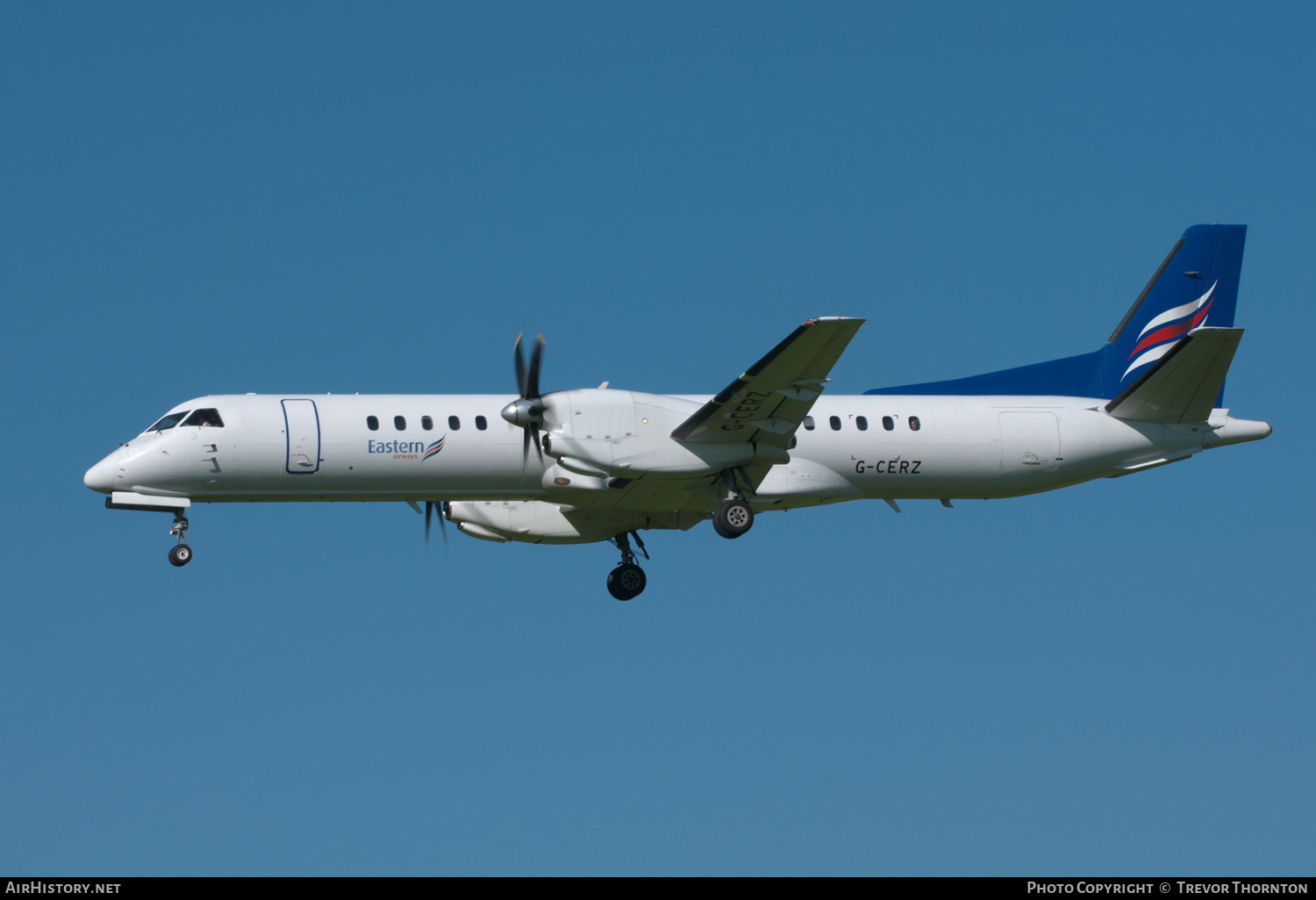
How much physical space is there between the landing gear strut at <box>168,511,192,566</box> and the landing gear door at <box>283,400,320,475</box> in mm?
2170

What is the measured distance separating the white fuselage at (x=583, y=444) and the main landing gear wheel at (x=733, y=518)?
87 cm

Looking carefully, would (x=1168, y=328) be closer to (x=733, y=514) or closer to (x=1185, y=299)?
(x=1185, y=299)

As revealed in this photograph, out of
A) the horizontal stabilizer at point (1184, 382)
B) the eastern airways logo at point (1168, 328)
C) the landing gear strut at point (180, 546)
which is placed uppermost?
the eastern airways logo at point (1168, 328)

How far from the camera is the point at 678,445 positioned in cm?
2597

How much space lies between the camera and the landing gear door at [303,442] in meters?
25.6

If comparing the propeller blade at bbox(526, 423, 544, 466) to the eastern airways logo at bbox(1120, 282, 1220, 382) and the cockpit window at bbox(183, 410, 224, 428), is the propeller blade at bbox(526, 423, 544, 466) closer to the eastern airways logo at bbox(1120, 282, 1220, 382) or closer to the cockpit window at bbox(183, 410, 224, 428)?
the cockpit window at bbox(183, 410, 224, 428)

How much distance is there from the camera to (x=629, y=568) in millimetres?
30156

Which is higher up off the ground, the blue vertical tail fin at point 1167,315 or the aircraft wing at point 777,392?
the blue vertical tail fin at point 1167,315

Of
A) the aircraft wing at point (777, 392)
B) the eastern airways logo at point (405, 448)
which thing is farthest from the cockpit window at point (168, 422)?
the aircraft wing at point (777, 392)

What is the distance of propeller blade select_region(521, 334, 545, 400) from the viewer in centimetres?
2544

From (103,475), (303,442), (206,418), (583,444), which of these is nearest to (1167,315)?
(583,444)

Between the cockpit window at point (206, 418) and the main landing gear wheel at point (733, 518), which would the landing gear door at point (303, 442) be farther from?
the main landing gear wheel at point (733, 518)
